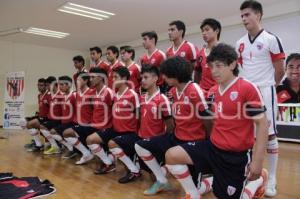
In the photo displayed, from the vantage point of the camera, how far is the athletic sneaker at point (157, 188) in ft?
8.02

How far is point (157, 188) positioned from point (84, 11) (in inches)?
199

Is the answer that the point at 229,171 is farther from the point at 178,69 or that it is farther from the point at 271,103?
the point at 178,69

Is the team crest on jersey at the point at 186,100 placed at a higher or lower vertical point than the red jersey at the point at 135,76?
lower

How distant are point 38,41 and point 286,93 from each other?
26.1ft

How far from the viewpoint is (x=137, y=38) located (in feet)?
30.2

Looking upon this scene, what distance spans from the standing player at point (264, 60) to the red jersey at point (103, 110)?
5.85ft

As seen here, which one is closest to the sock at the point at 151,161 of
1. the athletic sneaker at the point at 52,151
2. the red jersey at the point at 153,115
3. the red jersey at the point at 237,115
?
the red jersey at the point at 153,115

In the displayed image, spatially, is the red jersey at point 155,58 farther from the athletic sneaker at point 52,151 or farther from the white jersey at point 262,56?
the athletic sneaker at point 52,151

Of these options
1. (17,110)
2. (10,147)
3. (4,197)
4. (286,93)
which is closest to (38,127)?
(10,147)

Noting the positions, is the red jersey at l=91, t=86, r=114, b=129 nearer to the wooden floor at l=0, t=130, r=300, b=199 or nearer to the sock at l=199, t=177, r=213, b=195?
the wooden floor at l=0, t=130, r=300, b=199

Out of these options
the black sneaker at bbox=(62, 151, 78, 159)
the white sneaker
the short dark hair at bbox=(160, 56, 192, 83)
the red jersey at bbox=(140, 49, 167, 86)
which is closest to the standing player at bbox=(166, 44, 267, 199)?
the short dark hair at bbox=(160, 56, 192, 83)

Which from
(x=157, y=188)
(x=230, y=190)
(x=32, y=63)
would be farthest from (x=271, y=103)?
(x=32, y=63)

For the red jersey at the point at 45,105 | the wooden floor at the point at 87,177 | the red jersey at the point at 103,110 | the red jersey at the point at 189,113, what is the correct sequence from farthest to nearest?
1. the red jersey at the point at 45,105
2. the red jersey at the point at 103,110
3. the wooden floor at the point at 87,177
4. the red jersey at the point at 189,113

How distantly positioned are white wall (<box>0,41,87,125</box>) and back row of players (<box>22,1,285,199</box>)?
6748 millimetres
